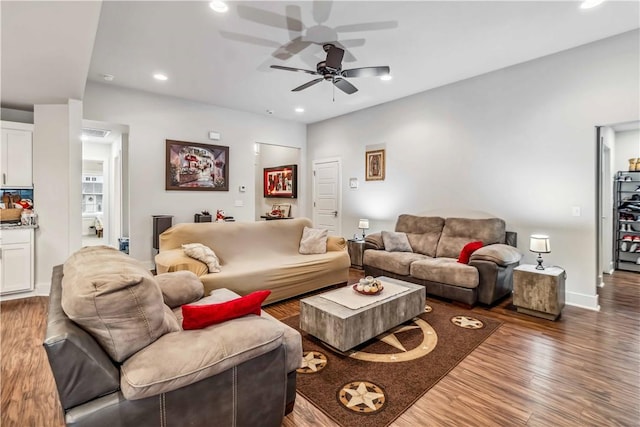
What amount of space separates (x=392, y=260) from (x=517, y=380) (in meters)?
2.20

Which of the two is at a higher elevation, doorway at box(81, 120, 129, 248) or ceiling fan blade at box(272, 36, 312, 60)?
ceiling fan blade at box(272, 36, 312, 60)

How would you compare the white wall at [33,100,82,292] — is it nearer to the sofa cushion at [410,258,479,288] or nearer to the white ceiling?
the white ceiling

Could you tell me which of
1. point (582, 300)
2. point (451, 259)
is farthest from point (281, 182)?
point (582, 300)

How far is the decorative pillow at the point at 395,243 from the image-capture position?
4.68 meters

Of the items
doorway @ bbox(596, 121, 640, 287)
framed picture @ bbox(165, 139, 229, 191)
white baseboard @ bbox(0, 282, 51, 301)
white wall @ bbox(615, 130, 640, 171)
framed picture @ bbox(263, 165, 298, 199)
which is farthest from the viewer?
framed picture @ bbox(263, 165, 298, 199)

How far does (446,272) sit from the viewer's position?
3748mm

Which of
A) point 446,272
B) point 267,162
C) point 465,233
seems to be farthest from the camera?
point 267,162

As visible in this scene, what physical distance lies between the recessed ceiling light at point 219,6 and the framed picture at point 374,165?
3.69m

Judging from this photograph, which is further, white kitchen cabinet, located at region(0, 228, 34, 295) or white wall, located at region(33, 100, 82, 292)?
white wall, located at region(33, 100, 82, 292)

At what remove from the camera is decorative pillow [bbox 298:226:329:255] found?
445cm

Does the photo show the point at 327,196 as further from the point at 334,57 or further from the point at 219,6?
the point at 219,6

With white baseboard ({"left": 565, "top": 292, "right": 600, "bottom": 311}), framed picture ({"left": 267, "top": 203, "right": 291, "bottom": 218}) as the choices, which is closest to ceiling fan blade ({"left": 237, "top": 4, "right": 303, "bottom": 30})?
white baseboard ({"left": 565, "top": 292, "right": 600, "bottom": 311})

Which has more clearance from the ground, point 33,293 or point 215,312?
point 215,312

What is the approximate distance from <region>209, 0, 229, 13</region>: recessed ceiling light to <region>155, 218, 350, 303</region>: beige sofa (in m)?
2.29
